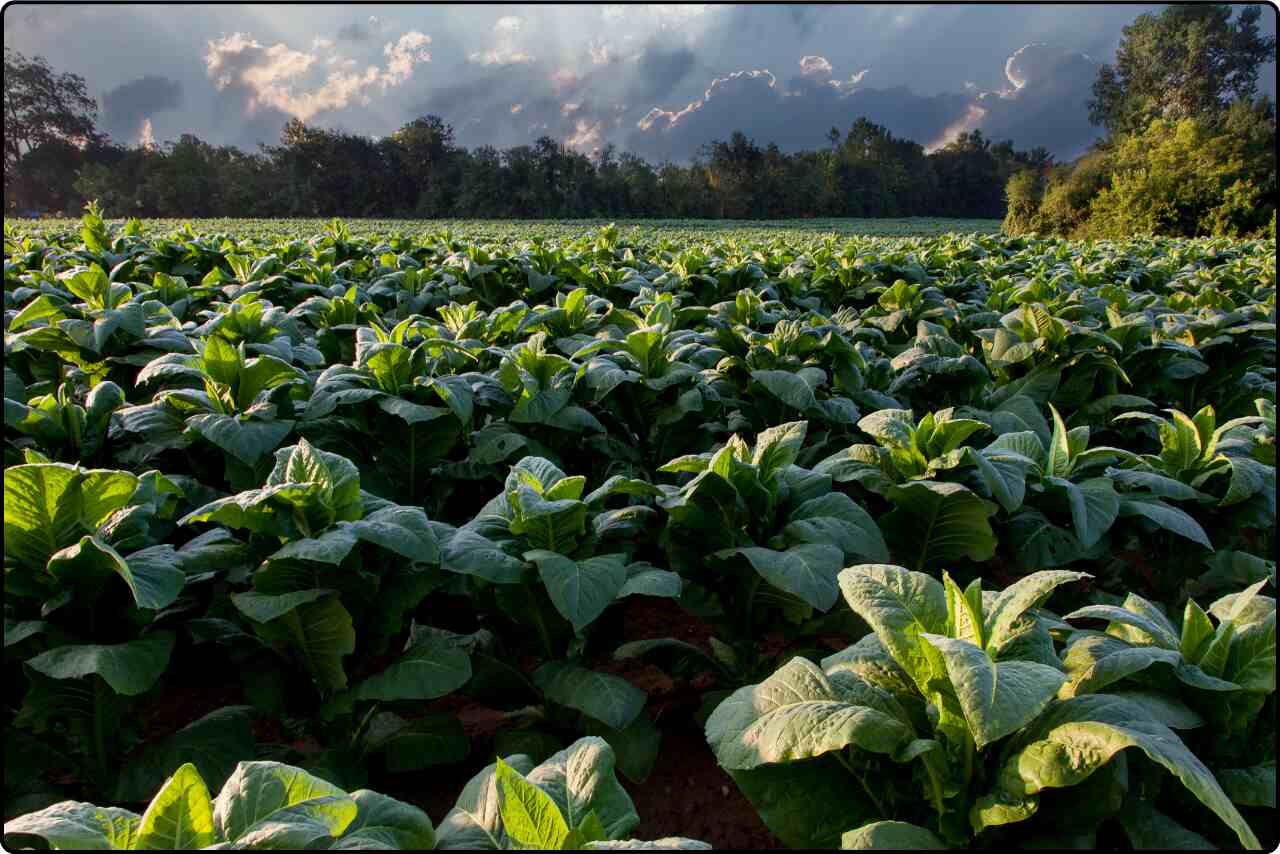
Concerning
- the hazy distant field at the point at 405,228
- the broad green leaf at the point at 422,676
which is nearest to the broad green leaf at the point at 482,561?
the broad green leaf at the point at 422,676

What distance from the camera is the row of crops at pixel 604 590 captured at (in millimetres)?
1352

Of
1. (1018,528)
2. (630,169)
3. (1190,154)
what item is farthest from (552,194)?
(1018,528)

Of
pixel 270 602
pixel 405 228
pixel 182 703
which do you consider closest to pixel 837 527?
pixel 270 602

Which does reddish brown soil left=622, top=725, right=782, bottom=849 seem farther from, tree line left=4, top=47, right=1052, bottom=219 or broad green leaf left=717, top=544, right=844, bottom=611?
tree line left=4, top=47, right=1052, bottom=219

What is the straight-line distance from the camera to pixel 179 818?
110cm

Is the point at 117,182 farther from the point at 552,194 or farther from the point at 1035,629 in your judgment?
the point at 1035,629

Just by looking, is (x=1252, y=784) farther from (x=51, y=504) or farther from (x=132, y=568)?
(x=51, y=504)

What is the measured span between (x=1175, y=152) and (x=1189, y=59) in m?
39.9

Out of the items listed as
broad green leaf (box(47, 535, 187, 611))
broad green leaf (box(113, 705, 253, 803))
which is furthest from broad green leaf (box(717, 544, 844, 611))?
broad green leaf (box(113, 705, 253, 803))

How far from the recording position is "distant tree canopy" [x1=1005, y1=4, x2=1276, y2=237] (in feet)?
92.1

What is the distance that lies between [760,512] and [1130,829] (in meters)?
1.21

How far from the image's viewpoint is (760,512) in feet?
7.75

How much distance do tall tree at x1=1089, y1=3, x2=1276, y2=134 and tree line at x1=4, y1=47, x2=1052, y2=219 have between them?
69.1ft

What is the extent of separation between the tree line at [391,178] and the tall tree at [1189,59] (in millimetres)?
21051
